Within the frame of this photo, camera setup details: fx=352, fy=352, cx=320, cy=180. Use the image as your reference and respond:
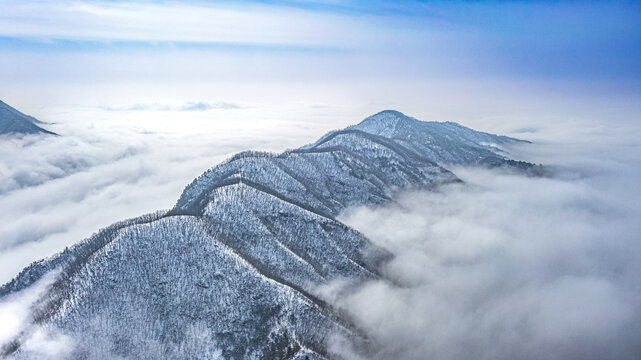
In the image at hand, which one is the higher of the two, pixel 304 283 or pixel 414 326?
pixel 304 283

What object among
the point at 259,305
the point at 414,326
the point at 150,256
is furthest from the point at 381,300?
the point at 150,256

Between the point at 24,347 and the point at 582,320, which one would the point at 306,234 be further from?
the point at 582,320

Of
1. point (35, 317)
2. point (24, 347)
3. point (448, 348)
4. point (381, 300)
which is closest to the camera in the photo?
point (24, 347)

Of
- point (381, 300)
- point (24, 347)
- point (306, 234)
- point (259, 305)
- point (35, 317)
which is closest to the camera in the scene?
point (24, 347)

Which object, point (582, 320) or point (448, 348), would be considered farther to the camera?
point (582, 320)

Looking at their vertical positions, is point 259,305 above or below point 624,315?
above

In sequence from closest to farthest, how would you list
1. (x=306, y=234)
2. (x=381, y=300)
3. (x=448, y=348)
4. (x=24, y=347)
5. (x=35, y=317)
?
1. (x=24, y=347)
2. (x=35, y=317)
3. (x=448, y=348)
4. (x=381, y=300)
5. (x=306, y=234)

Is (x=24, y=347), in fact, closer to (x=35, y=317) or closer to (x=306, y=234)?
(x=35, y=317)

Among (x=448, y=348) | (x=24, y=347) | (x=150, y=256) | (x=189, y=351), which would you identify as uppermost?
(x=150, y=256)

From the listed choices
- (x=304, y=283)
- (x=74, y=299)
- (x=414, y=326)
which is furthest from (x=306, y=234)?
(x=74, y=299)
